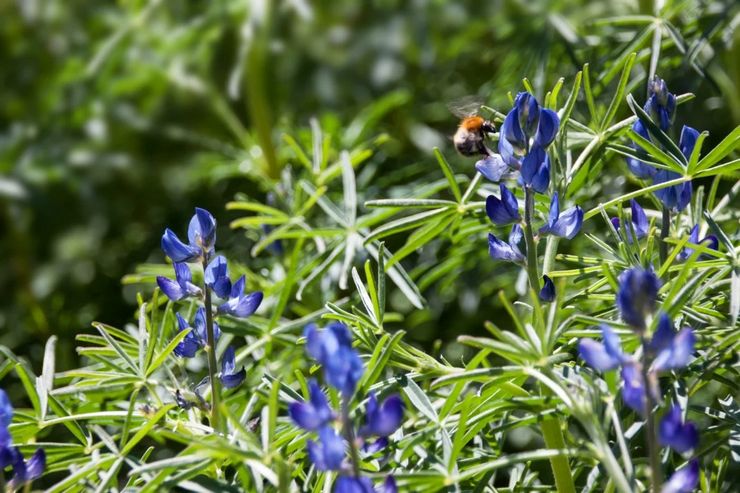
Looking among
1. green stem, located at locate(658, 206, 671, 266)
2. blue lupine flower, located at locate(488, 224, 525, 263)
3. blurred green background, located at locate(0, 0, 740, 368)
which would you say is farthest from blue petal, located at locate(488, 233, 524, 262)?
blurred green background, located at locate(0, 0, 740, 368)

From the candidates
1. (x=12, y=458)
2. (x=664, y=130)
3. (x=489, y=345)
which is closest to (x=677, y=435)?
(x=489, y=345)

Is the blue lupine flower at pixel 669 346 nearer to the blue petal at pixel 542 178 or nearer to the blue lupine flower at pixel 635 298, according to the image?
the blue lupine flower at pixel 635 298

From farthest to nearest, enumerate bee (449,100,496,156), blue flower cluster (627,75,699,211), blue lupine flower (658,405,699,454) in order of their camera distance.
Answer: bee (449,100,496,156)
blue flower cluster (627,75,699,211)
blue lupine flower (658,405,699,454)

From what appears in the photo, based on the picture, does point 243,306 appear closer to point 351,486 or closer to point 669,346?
point 351,486

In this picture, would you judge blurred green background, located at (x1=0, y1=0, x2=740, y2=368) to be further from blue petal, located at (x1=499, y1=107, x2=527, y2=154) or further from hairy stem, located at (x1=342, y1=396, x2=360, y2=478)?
hairy stem, located at (x1=342, y1=396, x2=360, y2=478)

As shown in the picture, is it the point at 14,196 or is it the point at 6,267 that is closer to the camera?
the point at 14,196

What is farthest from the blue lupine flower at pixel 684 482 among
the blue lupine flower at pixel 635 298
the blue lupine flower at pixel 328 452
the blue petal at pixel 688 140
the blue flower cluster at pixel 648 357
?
the blue petal at pixel 688 140

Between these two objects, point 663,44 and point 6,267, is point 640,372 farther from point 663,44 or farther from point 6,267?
point 6,267

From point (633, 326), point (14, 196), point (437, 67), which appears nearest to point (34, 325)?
point (14, 196)
